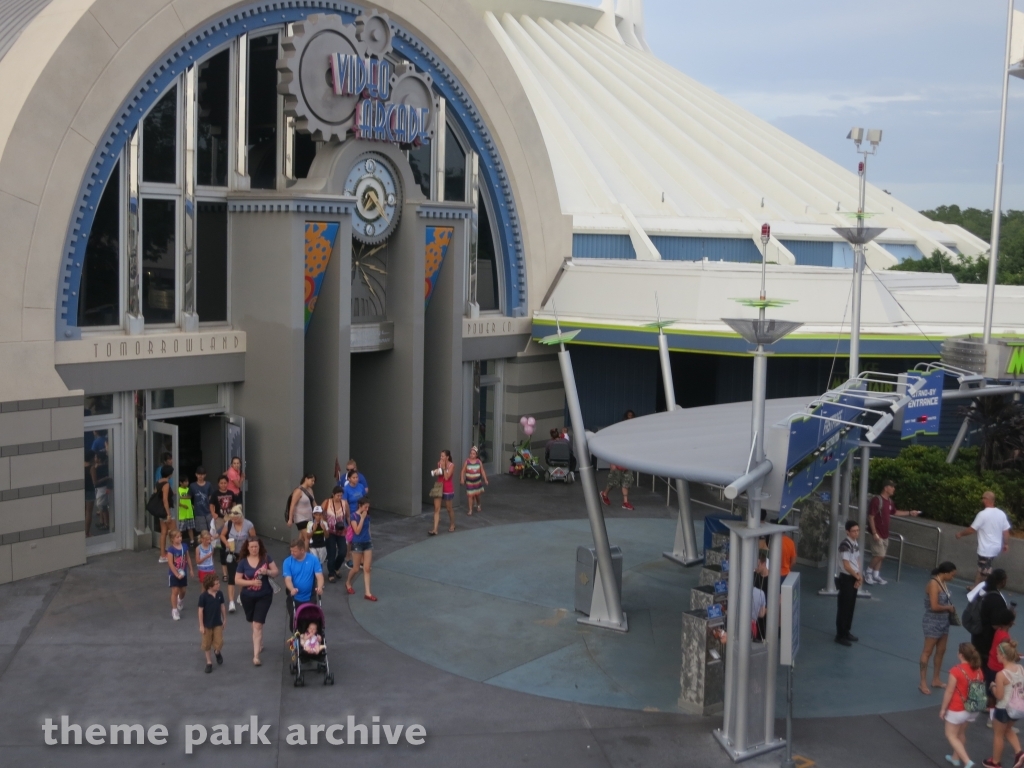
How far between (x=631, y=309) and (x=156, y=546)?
11.7 m

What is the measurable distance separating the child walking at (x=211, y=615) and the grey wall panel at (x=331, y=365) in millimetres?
6781

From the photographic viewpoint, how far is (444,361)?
22.9m

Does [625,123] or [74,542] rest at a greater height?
[625,123]

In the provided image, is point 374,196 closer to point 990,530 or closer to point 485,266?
point 485,266

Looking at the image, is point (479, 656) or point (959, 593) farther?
Answer: point (959, 593)

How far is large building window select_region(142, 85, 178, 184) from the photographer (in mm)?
18516

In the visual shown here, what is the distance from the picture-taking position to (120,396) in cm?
1852

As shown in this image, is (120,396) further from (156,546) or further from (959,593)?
(959,593)

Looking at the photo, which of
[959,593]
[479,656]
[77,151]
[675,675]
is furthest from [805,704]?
[77,151]

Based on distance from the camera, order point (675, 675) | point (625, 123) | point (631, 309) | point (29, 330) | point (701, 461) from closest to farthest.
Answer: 1. point (701, 461)
2. point (675, 675)
3. point (29, 330)
4. point (631, 309)
5. point (625, 123)

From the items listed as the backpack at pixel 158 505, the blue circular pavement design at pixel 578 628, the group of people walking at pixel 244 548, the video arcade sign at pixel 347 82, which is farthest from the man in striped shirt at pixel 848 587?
the video arcade sign at pixel 347 82

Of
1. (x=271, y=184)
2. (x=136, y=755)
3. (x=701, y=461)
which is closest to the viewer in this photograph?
(x=136, y=755)

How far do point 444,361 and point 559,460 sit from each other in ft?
12.6

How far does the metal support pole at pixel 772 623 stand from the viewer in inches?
469
